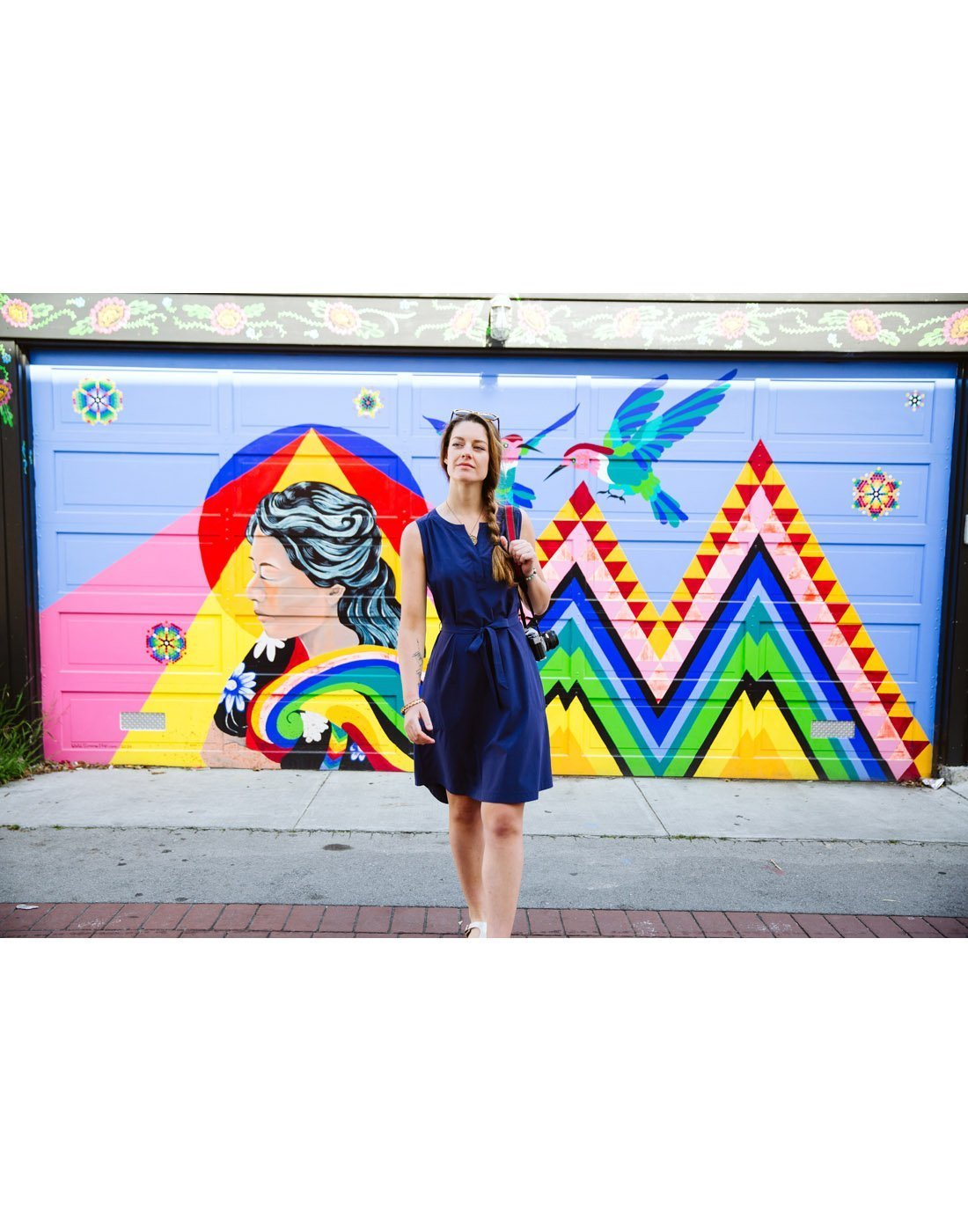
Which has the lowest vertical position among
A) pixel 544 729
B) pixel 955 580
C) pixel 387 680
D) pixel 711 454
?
pixel 387 680

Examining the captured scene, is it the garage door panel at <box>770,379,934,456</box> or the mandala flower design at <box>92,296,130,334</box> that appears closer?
the mandala flower design at <box>92,296,130,334</box>

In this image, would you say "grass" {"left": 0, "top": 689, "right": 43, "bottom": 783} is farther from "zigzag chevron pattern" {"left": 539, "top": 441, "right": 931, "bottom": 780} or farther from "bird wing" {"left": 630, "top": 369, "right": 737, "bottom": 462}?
"bird wing" {"left": 630, "top": 369, "right": 737, "bottom": 462}

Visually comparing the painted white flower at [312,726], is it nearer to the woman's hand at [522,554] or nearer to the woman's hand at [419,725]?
the woman's hand at [419,725]

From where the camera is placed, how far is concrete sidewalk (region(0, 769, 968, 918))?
3529 mm

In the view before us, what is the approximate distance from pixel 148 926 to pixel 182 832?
1.03m

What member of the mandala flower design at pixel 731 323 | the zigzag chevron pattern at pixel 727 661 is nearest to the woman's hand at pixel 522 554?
the zigzag chevron pattern at pixel 727 661

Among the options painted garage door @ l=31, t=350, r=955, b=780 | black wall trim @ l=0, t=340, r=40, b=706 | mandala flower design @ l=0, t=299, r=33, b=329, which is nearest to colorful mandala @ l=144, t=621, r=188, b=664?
painted garage door @ l=31, t=350, r=955, b=780

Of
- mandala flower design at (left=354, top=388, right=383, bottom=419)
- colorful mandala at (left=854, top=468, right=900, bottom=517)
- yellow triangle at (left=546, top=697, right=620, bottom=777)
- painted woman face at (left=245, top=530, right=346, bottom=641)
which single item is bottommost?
yellow triangle at (left=546, top=697, right=620, bottom=777)

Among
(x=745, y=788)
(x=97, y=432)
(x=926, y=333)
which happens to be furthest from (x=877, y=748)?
(x=97, y=432)

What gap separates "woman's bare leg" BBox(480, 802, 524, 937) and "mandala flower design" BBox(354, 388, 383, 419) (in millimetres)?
3086

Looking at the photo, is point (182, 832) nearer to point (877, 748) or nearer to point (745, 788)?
point (745, 788)

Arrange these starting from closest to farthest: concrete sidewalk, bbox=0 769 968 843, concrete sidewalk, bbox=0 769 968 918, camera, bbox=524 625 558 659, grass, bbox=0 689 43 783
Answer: camera, bbox=524 625 558 659
concrete sidewalk, bbox=0 769 968 918
concrete sidewalk, bbox=0 769 968 843
grass, bbox=0 689 43 783

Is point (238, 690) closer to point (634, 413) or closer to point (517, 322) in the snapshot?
point (517, 322)

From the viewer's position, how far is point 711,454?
16.8 ft
